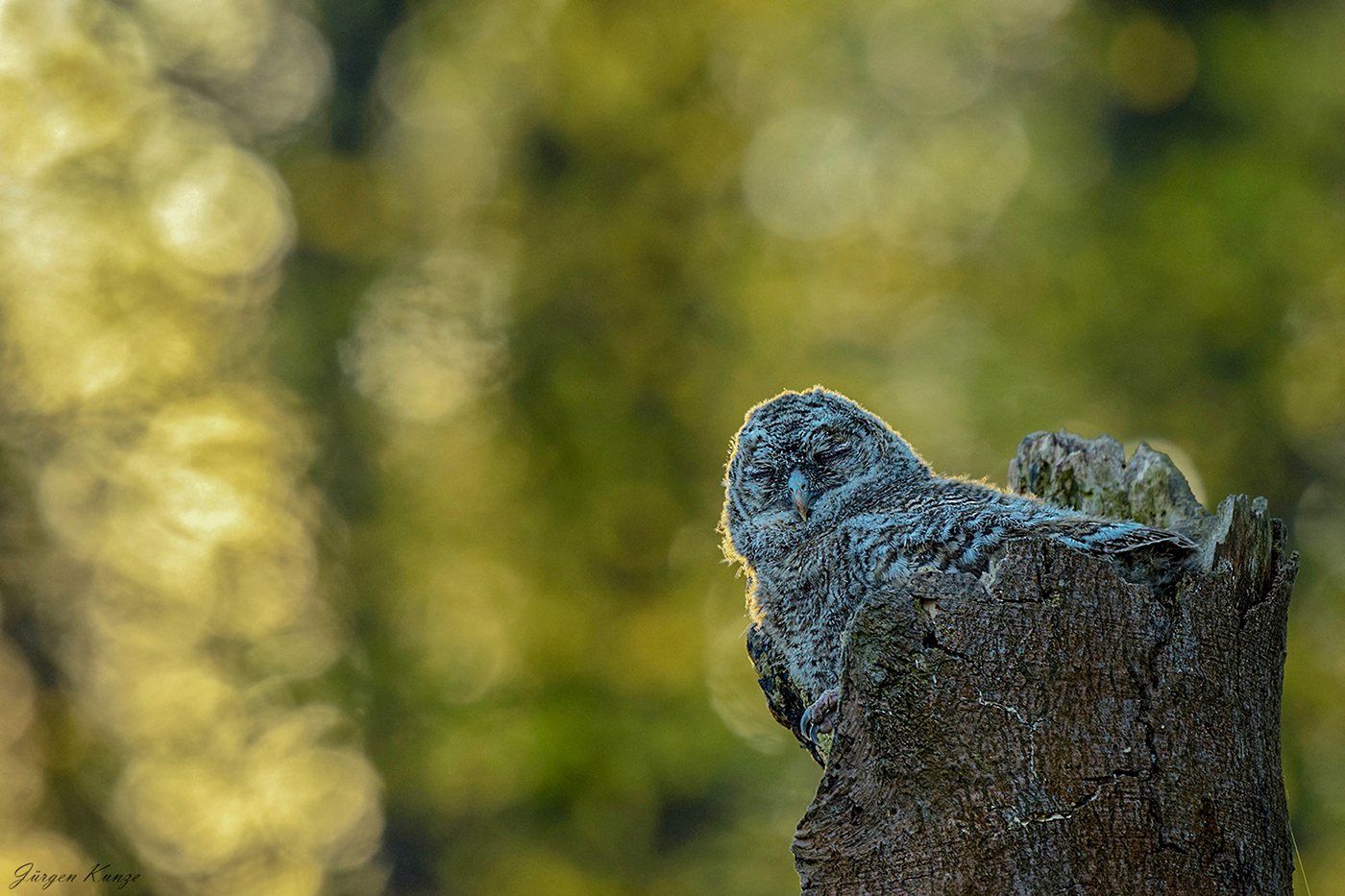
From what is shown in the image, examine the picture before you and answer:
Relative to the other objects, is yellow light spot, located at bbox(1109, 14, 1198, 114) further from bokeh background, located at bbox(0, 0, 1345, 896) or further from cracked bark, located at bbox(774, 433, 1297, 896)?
cracked bark, located at bbox(774, 433, 1297, 896)

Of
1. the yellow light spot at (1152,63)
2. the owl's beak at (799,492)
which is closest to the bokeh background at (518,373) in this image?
the yellow light spot at (1152,63)

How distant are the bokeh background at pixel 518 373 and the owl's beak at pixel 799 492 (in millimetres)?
5331

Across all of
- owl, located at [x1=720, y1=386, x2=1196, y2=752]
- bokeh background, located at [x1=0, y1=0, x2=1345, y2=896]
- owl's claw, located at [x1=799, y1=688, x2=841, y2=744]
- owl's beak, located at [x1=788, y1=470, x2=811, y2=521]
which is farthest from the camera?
bokeh background, located at [x1=0, y1=0, x2=1345, y2=896]

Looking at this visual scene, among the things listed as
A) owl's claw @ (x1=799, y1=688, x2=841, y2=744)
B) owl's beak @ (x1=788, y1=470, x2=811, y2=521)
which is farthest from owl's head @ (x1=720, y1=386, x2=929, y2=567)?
owl's claw @ (x1=799, y1=688, x2=841, y2=744)

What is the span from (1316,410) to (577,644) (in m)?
6.86

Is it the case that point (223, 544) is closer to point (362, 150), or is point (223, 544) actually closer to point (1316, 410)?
point (362, 150)

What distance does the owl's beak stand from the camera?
387 cm

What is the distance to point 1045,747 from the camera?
7.11 ft

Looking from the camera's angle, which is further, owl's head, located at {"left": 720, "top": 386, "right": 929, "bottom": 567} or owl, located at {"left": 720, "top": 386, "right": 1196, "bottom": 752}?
owl's head, located at {"left": 720, "top": 386, "right": 929, "bottom": 567}

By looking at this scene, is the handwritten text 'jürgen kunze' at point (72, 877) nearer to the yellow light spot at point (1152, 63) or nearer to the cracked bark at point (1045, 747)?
the cracked bark at point (1045, 747)

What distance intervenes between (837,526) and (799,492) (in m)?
0.40

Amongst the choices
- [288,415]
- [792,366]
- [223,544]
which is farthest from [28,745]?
[792,366]

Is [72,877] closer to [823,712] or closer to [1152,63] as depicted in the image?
[823,712]

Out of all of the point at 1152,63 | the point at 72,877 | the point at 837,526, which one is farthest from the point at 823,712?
the point at 1152,63
